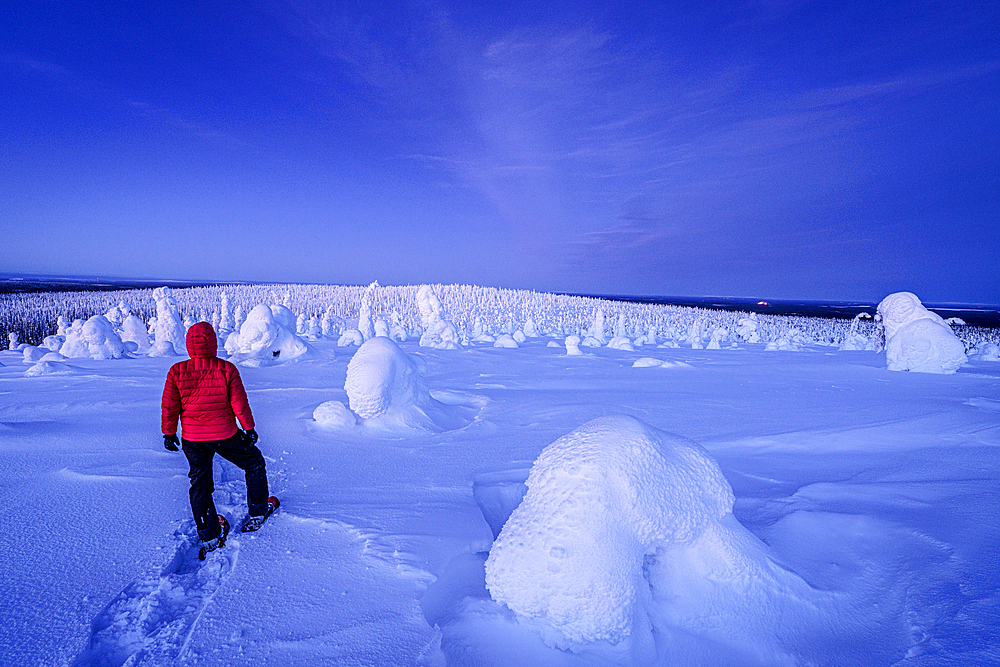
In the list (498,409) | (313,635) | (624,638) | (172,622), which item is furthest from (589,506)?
(498,409)

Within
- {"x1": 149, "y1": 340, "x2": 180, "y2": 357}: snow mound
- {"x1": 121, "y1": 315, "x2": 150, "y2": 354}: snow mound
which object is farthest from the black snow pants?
{"x1": 121, "y1": 315, "x2": 150, "y2": 354}: snow mound

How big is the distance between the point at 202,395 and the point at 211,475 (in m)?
0.67

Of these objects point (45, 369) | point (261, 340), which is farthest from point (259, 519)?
point (261, 340)

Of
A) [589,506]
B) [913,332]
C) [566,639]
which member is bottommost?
[566,639]

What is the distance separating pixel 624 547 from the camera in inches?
98.3

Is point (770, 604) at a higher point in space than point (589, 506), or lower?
lower

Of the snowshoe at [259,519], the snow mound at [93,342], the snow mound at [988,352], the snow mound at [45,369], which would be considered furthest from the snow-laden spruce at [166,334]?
the snow mound at [988,352]

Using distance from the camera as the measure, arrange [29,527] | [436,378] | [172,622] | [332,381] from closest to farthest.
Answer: [172,622] < [29,527] < [332,381] < [436,378]

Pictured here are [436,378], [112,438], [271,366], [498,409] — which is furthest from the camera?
[271,366]

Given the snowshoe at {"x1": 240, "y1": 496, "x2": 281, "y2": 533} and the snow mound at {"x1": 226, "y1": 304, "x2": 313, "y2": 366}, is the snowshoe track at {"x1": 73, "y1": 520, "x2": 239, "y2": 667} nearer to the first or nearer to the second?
the snowshoe at {"x1": 240, "y1": 496, "x2": 281, "y2": 533}

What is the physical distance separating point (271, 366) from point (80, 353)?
9.03 m

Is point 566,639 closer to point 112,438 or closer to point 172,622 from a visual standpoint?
point 172,622

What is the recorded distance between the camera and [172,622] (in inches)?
102

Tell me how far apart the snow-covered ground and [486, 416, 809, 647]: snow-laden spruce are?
32 mm
